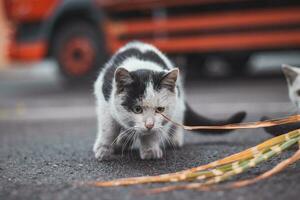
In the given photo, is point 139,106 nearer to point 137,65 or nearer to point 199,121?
point 137,65

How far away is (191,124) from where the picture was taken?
4.64 meters

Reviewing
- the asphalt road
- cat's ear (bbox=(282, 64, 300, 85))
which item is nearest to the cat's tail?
the asphalt road

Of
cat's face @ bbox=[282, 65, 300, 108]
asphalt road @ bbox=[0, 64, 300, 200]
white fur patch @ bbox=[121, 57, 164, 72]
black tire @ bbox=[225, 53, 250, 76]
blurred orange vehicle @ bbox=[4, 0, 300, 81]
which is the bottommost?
asphalt road @ bbox=[0, 64, 300, 200]

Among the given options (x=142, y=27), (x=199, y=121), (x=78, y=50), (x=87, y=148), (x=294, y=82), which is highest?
(x=142, y=27)

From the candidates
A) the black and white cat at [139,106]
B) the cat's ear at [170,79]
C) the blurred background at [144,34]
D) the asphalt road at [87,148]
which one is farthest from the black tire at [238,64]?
the cat's ear at [170,79]

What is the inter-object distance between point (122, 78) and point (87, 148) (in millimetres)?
1067

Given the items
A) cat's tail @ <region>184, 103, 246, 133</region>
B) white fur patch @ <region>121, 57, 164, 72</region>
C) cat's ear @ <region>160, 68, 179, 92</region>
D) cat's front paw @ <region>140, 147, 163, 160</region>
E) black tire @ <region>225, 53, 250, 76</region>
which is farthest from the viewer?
black tire @ <region>225, 53, 250, 76</region>

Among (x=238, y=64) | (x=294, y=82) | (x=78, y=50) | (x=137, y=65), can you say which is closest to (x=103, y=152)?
(x=137, y=65)

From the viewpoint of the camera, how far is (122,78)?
3861 millimetres

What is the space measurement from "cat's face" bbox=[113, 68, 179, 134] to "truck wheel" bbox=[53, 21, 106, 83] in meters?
5.63

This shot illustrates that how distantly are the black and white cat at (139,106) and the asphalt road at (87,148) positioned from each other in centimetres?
14

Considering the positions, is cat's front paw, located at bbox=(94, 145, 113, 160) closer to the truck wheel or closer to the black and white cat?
the black and white cat

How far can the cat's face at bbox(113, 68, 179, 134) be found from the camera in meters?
3.77

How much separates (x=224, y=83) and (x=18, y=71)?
9.47m
